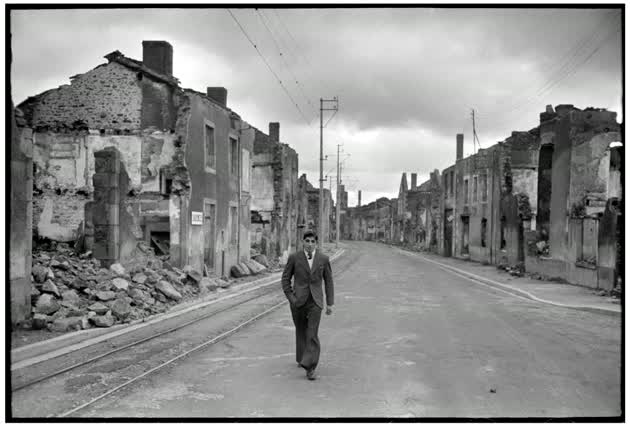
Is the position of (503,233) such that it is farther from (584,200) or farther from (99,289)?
(99,289)

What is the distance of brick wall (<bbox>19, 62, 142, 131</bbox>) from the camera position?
70.7 ft

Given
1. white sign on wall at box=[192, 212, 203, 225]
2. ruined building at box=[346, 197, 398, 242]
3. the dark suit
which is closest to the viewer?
the dark suit

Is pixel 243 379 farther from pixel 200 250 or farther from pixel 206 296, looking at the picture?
pixel 200 250

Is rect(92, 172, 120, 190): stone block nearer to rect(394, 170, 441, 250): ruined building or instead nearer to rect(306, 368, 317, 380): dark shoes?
rect(306, 368, 317, 380): dark shoes

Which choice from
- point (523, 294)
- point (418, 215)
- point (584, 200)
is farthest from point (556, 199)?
point (418, 215)

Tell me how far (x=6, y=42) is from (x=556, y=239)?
21.6 metres

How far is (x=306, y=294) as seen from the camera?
8.01 meters

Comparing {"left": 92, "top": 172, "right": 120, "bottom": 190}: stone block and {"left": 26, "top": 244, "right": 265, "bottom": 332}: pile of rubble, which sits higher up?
{"left": 92, "top": 172, "right": 120, "bottom": 190}: stone block

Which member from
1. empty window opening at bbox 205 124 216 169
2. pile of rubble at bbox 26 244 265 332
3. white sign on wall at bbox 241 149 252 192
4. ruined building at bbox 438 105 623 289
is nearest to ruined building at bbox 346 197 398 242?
ruined building at bbox 438 105 623 289

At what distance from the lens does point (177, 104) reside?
843 inches

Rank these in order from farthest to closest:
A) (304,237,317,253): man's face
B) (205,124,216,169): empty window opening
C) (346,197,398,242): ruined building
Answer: (346,197,398,242): ruined building → (205,124,216,169): empty window opening → (304,237,317,253): man's face

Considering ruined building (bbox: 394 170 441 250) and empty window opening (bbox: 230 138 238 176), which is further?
ruined building (bbox: 394 170 441 250)

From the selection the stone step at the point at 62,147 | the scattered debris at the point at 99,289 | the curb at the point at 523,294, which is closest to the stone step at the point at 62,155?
the stone step at the point at 62,147

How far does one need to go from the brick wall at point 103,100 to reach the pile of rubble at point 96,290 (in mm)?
A: 5912
